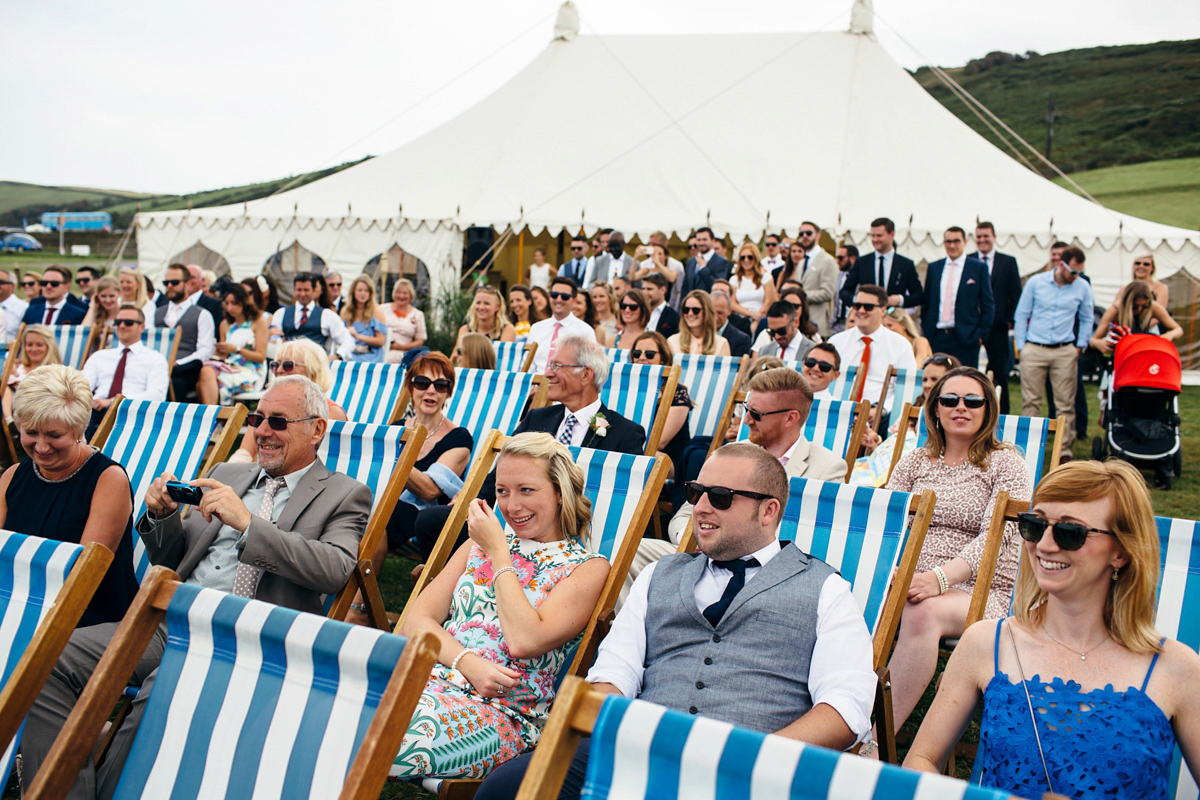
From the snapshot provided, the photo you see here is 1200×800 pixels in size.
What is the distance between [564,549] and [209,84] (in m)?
27.6

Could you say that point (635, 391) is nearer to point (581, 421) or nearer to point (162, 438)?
point (581, 421)

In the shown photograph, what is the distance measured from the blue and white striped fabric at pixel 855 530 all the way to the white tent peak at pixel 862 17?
16.1 m

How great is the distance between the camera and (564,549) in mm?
3020

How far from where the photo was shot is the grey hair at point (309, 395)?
3.54 meters

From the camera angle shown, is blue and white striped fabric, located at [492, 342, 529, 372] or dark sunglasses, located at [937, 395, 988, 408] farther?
blue and white striped fabric, located at [492, 342, 529, 372]

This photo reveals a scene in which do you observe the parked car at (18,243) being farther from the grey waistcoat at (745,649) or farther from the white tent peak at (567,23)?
the grey waistcoat at (745,649)

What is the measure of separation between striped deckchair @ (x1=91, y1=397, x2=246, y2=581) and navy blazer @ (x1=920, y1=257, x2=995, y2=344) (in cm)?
680

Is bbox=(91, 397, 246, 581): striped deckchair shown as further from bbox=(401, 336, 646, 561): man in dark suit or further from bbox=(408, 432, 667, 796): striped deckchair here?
bbox=(408, 432, 667, 796): striped deckchair

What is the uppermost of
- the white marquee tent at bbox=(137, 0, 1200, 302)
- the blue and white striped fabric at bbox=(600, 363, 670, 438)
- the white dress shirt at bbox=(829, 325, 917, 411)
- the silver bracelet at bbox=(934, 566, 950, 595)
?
the white marquee tent at bbox=(137, 0, 1200, 302)

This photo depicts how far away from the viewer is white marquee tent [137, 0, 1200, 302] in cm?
1409

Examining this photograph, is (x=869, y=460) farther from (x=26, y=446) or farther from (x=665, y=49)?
(x=665, y=49)

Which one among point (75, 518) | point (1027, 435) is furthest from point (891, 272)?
point (75, 518)

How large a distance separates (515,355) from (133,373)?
294 cm

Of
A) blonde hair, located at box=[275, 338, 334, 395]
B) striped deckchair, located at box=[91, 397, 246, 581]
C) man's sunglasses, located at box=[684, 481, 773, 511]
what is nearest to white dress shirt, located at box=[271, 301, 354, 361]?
blonde hair, located at box=[275, 338, 334, 395]
